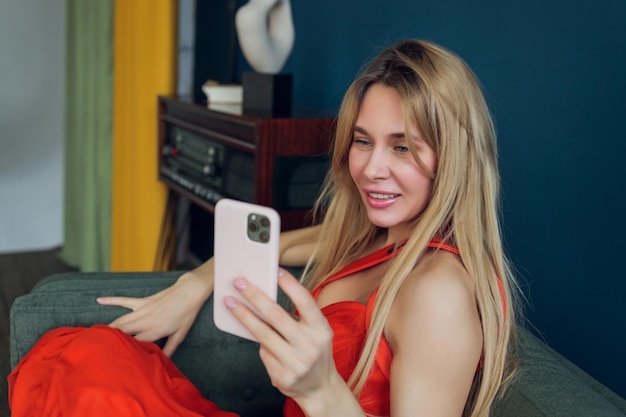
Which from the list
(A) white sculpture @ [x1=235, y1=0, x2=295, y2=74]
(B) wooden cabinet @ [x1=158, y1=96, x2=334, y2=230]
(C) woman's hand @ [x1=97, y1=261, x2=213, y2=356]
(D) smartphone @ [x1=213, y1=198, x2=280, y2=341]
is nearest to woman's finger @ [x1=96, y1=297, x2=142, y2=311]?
(C) woman's hand @ [x1=97, y1=261, x2=213, y2=356]

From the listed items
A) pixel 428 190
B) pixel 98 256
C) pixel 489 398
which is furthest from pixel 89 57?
pixel 489 398

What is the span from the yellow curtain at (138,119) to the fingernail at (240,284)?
1867 mm

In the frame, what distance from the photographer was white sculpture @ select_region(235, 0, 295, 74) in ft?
6.66

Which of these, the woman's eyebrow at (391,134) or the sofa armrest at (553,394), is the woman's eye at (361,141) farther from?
the sofa armrest at (553,394)

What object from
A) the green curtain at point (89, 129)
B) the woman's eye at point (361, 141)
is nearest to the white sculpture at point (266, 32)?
the woman's eye at point (361, 141)

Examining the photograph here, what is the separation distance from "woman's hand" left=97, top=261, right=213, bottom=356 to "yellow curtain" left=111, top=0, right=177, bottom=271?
1.35 m

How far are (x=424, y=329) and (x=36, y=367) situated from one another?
643 millimetres

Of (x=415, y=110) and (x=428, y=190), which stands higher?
(x=415, y=110)

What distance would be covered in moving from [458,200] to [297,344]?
16.0 inches

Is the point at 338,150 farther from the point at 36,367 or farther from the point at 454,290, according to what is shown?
the point at 36,367

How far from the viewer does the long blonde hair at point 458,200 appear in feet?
3.48

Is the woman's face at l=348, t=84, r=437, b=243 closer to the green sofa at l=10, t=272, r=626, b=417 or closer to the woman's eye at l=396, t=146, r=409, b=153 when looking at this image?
the woman's eye at l=396, t=146, r=409, b=153

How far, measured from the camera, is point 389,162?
1137mm

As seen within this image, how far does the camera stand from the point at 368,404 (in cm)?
110
